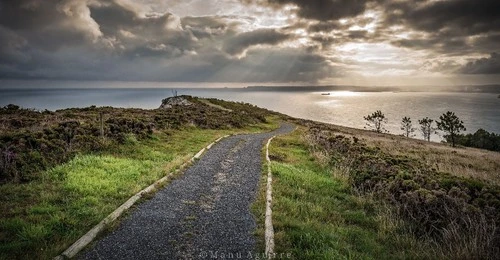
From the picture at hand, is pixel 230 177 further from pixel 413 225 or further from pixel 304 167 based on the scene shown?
pixel 413 225

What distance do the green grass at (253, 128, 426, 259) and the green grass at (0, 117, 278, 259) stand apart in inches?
188

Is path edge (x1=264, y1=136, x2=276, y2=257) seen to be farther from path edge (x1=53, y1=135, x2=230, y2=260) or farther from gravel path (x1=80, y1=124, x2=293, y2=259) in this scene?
path edge (x1=53, y1=135, x2=230, y2=260)

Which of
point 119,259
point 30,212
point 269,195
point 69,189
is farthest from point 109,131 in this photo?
point 119,259

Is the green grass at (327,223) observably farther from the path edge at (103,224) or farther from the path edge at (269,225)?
the path edge at (103,224)

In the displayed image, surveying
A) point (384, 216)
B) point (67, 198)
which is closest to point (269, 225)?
point (384, 216)

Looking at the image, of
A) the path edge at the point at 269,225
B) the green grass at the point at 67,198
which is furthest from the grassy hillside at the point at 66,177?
the path edge at the point at 269,225

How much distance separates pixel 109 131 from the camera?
67.7 feet

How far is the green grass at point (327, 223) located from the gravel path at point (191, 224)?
0.63m

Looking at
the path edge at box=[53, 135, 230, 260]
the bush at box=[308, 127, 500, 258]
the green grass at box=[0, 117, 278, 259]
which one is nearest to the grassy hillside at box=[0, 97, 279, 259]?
the green grass at box=[0, 117, 278, 259]

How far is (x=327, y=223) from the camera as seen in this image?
30.5ft

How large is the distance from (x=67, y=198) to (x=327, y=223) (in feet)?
27.6

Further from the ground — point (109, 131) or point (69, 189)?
point (109, 131)

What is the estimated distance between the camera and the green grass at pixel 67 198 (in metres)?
7.13

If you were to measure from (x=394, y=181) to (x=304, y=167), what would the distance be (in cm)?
685
